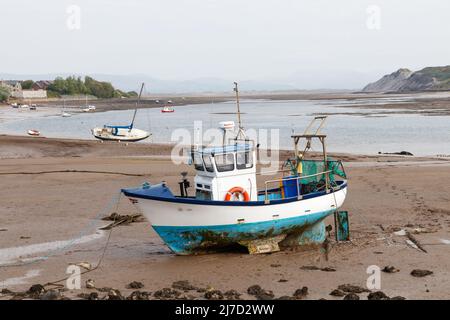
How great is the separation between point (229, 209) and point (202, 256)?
4.46ft

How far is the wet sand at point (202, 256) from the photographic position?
12.2 meters

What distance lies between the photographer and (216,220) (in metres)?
13.7

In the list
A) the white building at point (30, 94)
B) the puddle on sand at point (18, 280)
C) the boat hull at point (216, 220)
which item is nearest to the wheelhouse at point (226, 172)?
the boat hull at point (216, 220)

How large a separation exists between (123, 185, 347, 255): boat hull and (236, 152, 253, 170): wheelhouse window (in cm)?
102

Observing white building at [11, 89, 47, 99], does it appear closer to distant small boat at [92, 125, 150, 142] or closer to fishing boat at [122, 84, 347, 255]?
distant small boat at [92, 125, 150, 142]

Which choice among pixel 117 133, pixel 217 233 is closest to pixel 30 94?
pixel 117 133

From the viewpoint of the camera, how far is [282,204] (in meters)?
14.2

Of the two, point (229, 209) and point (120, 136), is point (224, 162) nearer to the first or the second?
point (229, 209)

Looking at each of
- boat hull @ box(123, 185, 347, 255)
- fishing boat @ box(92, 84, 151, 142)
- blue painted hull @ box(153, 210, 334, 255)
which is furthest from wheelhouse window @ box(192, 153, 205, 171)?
fishing boat @ box(92, 84, 151, 142)

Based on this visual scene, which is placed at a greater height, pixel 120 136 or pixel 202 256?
pixel 120 136

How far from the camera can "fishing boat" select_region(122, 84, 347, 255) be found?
537 inches

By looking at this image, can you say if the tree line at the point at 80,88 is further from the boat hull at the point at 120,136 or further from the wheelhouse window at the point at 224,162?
the wheelhouse window at the point at 224,162

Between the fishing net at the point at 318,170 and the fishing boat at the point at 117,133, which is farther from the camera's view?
the fishing boat at the point at 117,133
